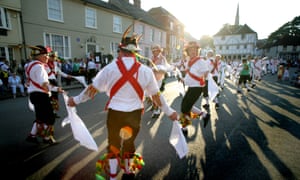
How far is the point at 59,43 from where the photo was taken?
14.7 meters

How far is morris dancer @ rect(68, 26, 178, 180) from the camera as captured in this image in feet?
6.72

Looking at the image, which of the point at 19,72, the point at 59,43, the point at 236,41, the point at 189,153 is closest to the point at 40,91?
the point at 189,153

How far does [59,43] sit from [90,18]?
14.2ft

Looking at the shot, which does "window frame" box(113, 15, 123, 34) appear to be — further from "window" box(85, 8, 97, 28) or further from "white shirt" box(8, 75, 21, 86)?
"white shirt" box(8, 75, 21, 86)

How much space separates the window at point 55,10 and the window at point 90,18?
101 inches

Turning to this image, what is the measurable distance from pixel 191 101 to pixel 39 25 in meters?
14.2

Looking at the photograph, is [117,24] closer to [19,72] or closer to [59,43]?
[59,43]

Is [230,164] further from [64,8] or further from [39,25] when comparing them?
[64,8]

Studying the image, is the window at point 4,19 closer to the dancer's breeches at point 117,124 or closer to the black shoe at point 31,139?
the black shoe at point 31,139

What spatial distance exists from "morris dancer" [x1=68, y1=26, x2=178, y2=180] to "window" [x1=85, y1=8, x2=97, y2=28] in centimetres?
1665

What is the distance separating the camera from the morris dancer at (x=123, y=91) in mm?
2049

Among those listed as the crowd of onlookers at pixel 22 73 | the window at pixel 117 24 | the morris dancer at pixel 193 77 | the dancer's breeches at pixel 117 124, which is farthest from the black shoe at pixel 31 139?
the window at pixel 117 24

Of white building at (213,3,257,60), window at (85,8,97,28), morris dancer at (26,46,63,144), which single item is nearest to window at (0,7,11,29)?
window at (85,8,97,28)

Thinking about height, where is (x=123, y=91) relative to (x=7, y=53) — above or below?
below
